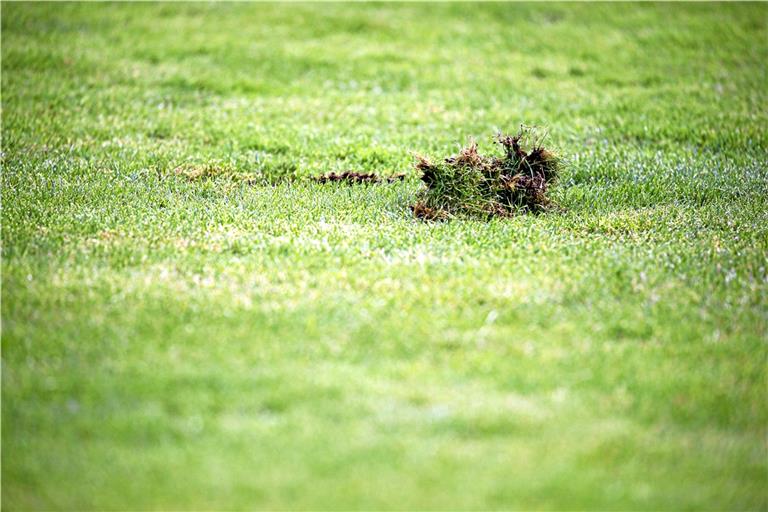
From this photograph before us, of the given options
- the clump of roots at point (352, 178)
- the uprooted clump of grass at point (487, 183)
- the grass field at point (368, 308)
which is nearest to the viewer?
the grass field at point (368, 308)

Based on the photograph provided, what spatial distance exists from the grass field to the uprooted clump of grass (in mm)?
410

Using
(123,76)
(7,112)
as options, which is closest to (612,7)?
(123,76)

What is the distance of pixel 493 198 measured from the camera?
11031 mm

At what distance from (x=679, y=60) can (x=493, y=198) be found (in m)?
10.9

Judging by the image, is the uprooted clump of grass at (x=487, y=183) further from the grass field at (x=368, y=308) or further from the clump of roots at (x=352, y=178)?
the clump of roots at (x=352, y=178)

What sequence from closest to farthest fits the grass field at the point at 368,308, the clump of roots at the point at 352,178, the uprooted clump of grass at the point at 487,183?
the grass field at the point at 368,308
the uprooted clump of grass at the point at 487,183
the clump of roots at the point at 352,178

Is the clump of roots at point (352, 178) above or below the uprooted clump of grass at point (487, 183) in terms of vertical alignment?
below

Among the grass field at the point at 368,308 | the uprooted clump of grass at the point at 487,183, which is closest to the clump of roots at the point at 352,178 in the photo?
the grass field at the point at 368,308

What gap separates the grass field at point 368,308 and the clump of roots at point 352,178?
0.33 meters

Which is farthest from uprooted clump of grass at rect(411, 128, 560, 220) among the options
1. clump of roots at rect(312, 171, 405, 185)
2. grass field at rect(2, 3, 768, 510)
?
clump of roots at rect(312, 171, 405, 185)

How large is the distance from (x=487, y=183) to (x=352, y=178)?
263 centimetres

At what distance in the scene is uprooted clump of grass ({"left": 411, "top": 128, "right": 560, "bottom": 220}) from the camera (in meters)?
10.8

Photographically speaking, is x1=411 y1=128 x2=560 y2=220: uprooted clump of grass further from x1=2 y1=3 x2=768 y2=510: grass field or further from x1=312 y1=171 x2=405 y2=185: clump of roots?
x1=312 y1=171 x2=405 y2=185: clump of roots

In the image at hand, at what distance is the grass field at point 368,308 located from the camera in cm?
536
